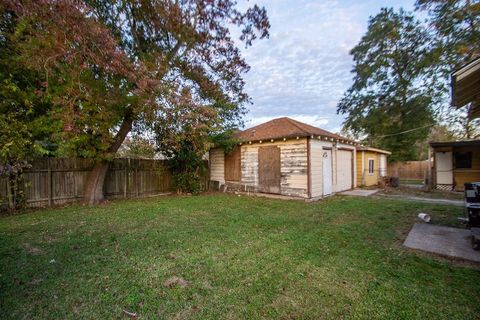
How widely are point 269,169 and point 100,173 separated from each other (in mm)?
6832

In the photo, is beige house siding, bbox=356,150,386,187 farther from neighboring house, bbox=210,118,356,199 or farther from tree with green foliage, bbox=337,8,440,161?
tree with green foliage, bbox=337,8,440,161

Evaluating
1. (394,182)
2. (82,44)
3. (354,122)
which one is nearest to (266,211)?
(82,44)

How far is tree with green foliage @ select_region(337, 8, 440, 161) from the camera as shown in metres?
16.5

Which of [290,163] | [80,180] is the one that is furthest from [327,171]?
[80,180]

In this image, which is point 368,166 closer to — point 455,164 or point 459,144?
point 455,164

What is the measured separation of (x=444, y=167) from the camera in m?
11.9

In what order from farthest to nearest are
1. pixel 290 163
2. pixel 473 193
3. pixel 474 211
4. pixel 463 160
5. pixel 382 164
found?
pixel 382 164 → pixel 463 160 → pixel 290 163 → pixel 473 193 → pixel 474 211

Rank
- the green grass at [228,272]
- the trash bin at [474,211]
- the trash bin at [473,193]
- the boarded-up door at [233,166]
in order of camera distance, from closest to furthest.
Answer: the green grass at [228,272], the trash bin at [474,211], the trash bin at [473,193], the boarded-up door at [233,166]

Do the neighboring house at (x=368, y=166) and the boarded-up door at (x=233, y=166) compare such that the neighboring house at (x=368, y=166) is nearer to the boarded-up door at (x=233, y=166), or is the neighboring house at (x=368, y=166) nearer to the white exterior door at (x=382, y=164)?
the white exterior door at (x=382, y=164)

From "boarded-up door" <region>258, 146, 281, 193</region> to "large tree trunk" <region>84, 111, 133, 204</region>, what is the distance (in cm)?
567

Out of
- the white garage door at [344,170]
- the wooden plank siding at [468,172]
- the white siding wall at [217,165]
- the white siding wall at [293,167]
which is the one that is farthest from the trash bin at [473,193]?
the white siding wall at [217,165]

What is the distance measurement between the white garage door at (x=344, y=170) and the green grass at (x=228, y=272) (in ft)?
17.7

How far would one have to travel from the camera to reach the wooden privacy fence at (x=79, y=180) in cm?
741

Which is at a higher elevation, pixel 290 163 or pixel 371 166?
pixel 290 163
